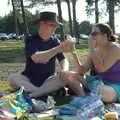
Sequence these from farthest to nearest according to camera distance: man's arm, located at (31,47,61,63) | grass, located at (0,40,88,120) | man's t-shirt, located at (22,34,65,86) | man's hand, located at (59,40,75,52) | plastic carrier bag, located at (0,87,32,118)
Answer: grass, located at (0,40,88,120)
man's t-shirt, located at (22,34,65,86)
man's arm, located at (31,47,61,63)
man's hand, located at (59,40,75,52)
plastic carrier bag, located at (0,87,32,118)

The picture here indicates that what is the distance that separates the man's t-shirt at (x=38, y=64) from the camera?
6914mm

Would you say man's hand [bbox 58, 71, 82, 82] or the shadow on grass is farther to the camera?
the shadow on grass

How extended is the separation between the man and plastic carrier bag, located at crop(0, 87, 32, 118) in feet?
2.74

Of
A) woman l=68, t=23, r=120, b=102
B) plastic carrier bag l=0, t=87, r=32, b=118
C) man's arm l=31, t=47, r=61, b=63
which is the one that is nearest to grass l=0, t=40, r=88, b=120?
plastic carrier bag l=0, t=87, r=32, b=118

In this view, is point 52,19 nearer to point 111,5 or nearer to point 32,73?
point 32,73

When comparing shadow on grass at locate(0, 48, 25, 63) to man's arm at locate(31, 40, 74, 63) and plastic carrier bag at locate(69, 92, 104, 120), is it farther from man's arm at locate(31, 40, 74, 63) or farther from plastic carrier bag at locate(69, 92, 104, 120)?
plastic carrier bag at locate(69, 92, 104, 120)

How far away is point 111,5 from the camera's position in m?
28.5

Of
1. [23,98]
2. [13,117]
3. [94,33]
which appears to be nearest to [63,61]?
[94,33]

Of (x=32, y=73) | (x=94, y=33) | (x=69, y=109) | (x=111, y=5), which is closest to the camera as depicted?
(x=69, y=109)

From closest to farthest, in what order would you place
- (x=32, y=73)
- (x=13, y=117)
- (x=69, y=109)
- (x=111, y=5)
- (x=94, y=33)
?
(x=13, y=117)
(x=69, y=109)
(x=94, y=33)
(x=32, y=73)
(x=111, y=5)

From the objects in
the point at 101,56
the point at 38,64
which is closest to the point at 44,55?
the point at 38,64

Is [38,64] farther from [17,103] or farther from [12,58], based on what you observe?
[12,58]

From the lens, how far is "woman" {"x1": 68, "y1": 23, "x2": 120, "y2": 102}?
252 inches

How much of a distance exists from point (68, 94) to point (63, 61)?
0.55m
